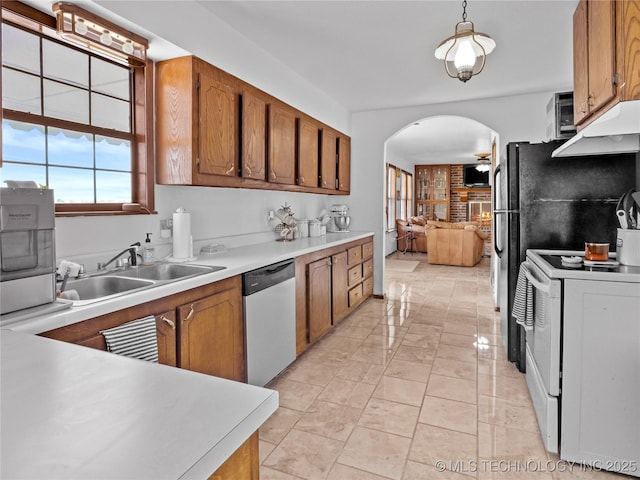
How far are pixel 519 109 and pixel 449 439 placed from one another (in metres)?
3.79

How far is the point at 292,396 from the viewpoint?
2.55 m

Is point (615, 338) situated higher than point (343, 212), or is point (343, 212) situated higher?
point (343, 212)

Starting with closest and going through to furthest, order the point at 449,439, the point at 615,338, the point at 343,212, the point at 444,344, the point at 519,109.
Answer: the point at 615,338 → the point at 449,439 → the point at 444,344 → the point at 519,109 → the point at 343,212

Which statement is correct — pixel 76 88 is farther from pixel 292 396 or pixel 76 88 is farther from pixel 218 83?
pixel 292 396

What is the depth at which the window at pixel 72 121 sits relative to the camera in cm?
186

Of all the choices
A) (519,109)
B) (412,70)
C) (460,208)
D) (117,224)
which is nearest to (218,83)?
(117,224)

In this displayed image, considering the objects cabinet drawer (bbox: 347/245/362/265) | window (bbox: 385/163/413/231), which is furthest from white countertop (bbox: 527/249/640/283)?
window (bbox: 385/163/413/231)

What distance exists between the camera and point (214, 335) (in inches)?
83.6

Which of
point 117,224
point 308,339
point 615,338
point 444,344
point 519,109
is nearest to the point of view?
point 615,338

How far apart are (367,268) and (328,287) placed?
1.38 meters

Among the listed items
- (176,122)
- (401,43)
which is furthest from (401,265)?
(176,122)

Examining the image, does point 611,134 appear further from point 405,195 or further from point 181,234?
point 405,195

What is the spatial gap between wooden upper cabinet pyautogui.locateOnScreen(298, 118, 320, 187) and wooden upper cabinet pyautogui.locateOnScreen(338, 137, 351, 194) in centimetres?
71

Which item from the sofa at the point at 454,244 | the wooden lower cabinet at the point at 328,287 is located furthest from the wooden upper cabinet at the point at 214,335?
the sofa at the point at 454,244
